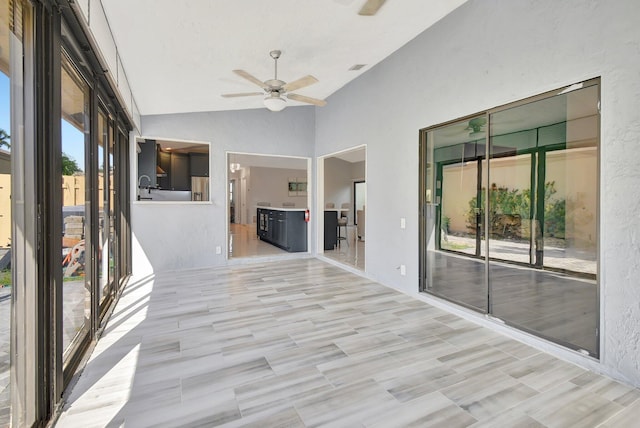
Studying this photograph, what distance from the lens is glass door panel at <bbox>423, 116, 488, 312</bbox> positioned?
3.50 metres

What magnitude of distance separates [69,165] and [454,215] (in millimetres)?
3731

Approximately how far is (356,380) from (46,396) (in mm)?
1758

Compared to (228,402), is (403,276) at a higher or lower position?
higher

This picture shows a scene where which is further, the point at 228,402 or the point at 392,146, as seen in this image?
the point at 392,146

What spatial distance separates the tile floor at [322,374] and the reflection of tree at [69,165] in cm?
140

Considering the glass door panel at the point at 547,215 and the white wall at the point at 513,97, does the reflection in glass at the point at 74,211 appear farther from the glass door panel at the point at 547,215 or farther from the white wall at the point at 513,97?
the glass door panel at the point at 547,215

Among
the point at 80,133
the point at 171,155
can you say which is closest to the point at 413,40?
the point at 80,133

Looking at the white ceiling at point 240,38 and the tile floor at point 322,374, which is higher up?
the white ceiling at point 240,38

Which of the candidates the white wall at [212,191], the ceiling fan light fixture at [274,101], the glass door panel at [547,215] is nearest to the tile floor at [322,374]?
the glass door panel at [547,215]

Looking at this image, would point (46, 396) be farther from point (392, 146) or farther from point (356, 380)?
point (392, 146)

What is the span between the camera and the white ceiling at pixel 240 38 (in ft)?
8.44

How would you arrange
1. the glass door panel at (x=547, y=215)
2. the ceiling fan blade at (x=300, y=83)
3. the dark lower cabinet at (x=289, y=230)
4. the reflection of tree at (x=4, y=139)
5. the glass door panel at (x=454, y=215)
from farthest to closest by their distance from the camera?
the dark lower cabinet at (x=289, y=230)
the glass door panel at (x=454, y=215)
the ceiling fan blade at (x=300, y=83)
the glass door panel at (x=547, y=215)
the reflection of tree at (x=4, y=139)

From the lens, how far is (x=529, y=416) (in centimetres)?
177

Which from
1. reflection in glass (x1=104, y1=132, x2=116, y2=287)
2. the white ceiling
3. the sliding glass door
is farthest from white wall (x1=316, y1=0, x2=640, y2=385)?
reflection in glass (x1=104, y1=132, x2=116, y2=287)
